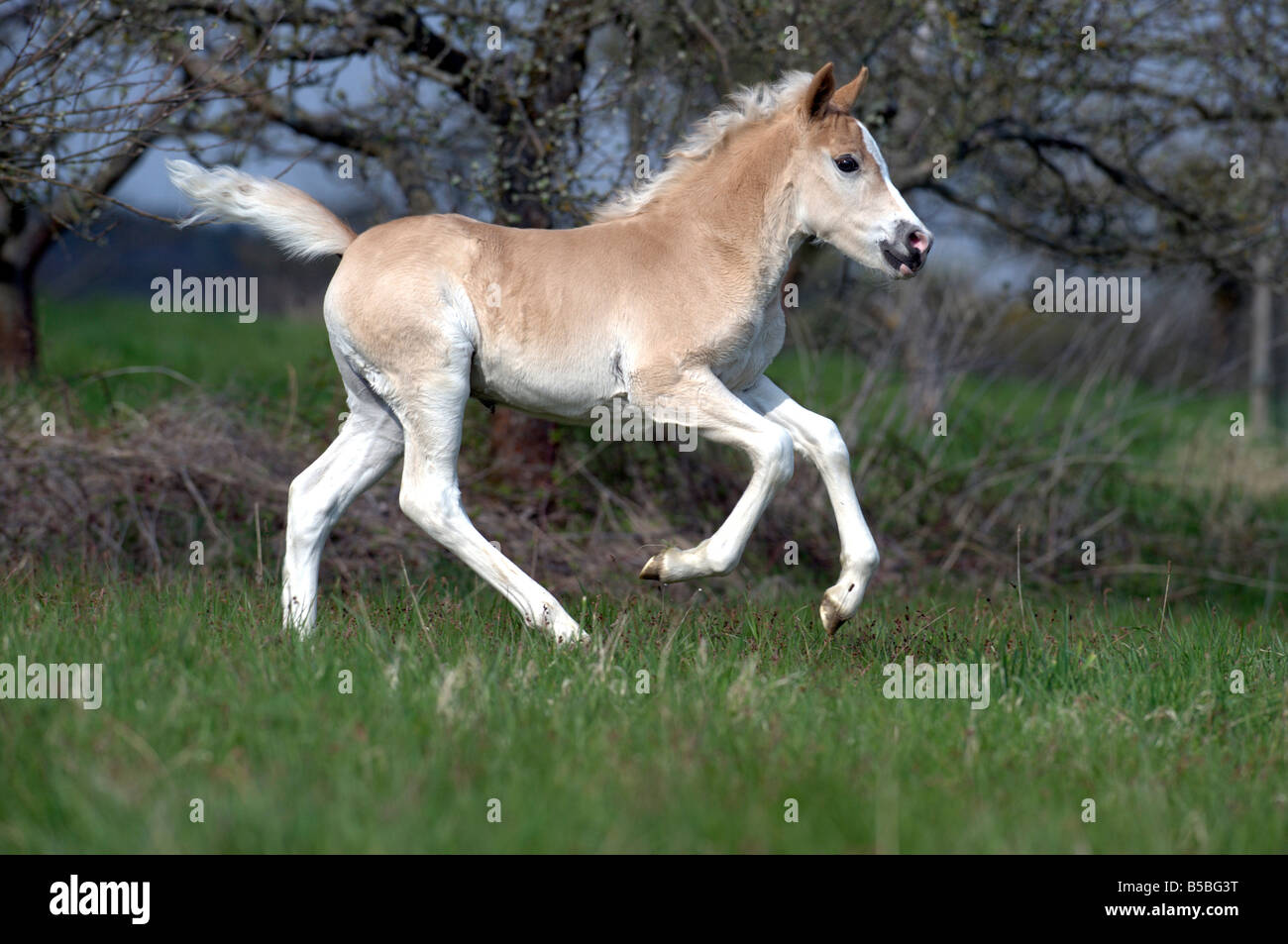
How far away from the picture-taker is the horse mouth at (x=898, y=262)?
16.3ft

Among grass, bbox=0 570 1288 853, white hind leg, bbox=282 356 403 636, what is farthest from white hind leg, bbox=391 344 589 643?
white hind leg, bbox=282 356 403 636

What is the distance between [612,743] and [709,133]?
2.81 m

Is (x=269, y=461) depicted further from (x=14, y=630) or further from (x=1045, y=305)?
(x=1045, y=305)

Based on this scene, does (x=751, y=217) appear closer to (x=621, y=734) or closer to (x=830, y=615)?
(x=830, y=615)

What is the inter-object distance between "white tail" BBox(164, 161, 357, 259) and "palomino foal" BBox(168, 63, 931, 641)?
0.04ft

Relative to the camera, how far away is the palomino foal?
5023 millimetres

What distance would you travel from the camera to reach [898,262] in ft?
16.4

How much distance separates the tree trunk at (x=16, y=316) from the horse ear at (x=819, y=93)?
7076 mm

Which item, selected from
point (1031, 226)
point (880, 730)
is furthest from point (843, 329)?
point (880, 730)

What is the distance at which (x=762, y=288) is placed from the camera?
5199 millimetres

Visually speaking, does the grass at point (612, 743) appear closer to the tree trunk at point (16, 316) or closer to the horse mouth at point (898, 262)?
the horse mouth at point (898, 262)

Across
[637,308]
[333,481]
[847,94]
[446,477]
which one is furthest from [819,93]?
[333,481]

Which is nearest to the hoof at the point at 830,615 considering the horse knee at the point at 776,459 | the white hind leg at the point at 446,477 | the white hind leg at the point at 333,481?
the horse knee at the point at 776,459

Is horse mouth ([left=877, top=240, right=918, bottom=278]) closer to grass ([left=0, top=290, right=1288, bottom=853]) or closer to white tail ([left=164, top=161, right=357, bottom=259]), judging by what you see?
grass ([left=0, top=290, right=1288, bottom=853])
